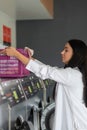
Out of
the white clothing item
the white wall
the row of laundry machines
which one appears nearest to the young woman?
the white clothing item

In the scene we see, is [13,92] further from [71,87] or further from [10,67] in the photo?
[71,87]

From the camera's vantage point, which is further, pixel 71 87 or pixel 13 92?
pixel 71 87

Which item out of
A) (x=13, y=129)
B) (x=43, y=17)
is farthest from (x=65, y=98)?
(x=43, y=17)

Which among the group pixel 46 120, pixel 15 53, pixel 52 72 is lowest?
pixel 46 120

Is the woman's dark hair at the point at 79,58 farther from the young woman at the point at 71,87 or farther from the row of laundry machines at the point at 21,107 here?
the row of laundry machines at the point at 21,107

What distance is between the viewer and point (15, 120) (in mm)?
1906

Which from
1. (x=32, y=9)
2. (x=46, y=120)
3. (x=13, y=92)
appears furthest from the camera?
(x=32, y=9)

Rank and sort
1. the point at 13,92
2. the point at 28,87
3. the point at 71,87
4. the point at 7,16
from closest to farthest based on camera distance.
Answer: the point at 13,92
the point at 71,87
the point at 28,87
the point at 7,16

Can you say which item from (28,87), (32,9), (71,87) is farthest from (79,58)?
(32,9)

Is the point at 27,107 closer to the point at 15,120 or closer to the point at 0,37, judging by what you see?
the point at 15,120

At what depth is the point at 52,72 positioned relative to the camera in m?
2.01

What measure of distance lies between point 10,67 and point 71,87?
1.53 feet

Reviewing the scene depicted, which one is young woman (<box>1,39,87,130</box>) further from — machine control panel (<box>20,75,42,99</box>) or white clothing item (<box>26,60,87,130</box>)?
machine control panel (<box>20,75,42,99</box>)

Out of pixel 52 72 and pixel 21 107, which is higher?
pixel 52 72
